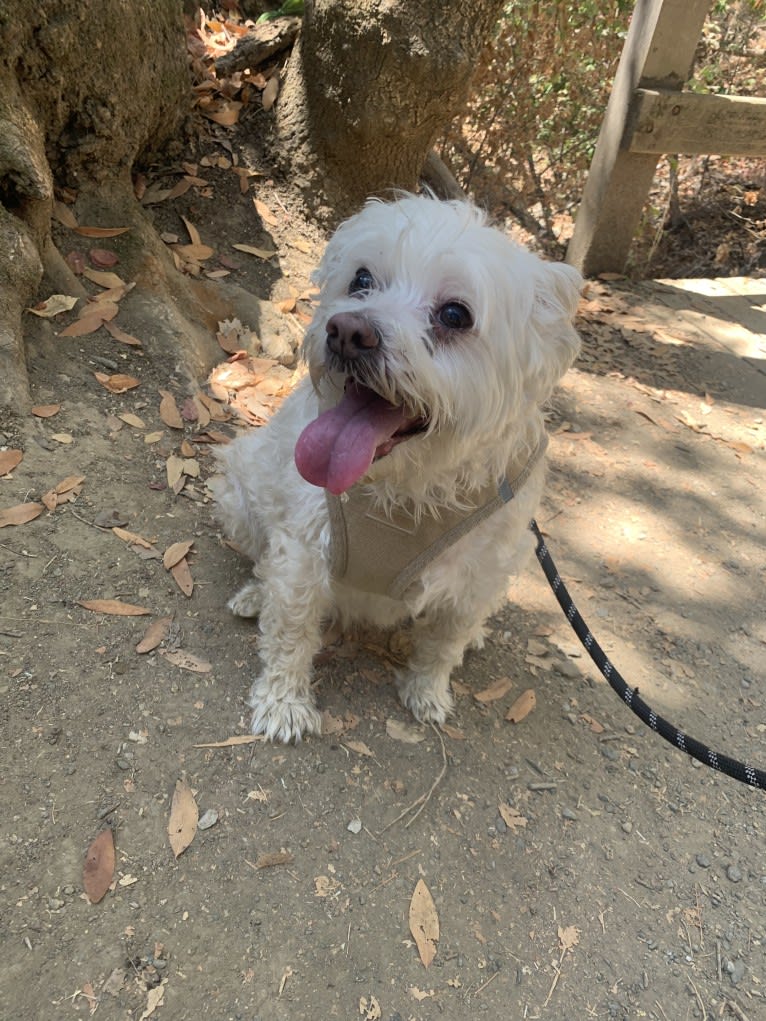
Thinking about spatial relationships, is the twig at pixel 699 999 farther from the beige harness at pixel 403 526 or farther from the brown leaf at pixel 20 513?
the brown leaf at pixel 20 513

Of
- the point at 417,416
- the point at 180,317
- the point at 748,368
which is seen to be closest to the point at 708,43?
the point at 748,368

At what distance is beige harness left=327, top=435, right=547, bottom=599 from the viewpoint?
8.29ft

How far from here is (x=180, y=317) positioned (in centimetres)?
412

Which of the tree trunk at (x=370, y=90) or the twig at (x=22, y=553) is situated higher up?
the tree trunk at (x=370, y=90)

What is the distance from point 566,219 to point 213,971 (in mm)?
7270

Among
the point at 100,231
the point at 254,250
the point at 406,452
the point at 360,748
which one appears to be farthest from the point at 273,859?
the point at 254,250

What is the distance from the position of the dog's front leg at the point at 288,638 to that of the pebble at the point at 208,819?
1.16 feet

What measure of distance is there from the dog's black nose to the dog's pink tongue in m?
0.15

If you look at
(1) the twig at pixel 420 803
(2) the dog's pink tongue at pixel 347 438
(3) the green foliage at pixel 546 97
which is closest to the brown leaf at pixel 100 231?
(2) the dog's pink tongue at pixel 347 438

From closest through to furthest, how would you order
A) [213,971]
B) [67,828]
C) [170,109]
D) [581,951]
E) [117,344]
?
[213,971] < [67,828] < [581,951] < [117,344] < [170,109]

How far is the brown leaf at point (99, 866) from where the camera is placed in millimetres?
2117

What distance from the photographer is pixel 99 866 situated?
2.17 meters

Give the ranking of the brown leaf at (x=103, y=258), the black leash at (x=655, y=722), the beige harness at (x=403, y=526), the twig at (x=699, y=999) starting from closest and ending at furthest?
the black leash at (x=655, y=722) → the twig at (x=699, y=999) → the beige harness at (x=403, y=526) → the brown leaf at (x=103, y=258)

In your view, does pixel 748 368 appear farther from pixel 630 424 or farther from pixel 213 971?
pixel 213 971
